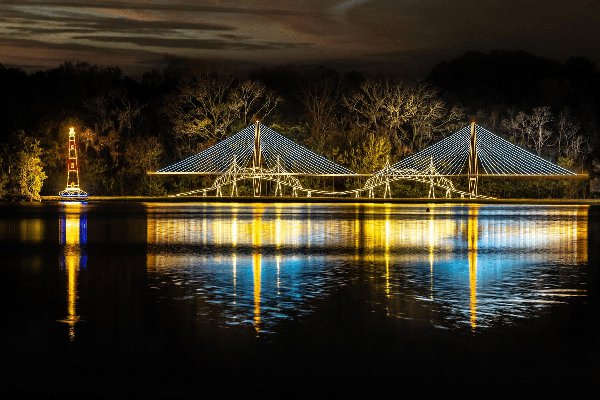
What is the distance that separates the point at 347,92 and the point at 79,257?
46.6 meters

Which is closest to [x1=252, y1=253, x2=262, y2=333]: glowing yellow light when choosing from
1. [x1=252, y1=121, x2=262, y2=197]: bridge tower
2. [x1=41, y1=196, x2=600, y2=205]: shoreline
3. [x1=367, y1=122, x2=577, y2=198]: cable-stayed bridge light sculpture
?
[x1=41, y1=196, x2=600, y2=205]: shoreline

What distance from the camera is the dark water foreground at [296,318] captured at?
7.58 m

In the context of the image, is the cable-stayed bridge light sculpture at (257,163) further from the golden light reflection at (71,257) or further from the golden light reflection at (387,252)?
the golden light reflection at (387,252)

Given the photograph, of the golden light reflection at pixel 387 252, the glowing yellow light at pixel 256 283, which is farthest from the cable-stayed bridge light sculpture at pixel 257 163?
the glowing yellow light at pixel 256 283

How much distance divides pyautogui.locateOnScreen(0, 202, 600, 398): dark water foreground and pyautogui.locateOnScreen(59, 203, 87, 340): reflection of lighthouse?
0.18ft

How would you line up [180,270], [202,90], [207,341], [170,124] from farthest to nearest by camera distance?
[170,124] < [202,90] < [180,270] < [207,341]

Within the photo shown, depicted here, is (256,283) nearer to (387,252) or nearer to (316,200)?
(387,252)

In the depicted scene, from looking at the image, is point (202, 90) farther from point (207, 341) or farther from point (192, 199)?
point (207, 341)

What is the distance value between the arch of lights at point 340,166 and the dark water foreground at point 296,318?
31.5 metres

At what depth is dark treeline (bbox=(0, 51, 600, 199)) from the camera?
54.8 metres

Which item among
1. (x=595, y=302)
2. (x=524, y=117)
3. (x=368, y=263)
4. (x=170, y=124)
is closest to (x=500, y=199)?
(x=524, y=117)

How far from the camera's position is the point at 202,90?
5600 cm

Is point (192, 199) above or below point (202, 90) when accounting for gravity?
below

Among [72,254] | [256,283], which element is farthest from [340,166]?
[256,283]
